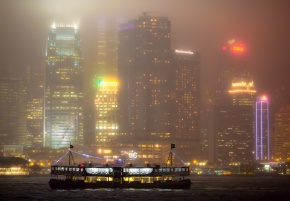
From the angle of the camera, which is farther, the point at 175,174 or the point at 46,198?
the point at 175,174

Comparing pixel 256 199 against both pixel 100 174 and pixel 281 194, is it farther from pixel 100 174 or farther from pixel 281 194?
pixel 100 174

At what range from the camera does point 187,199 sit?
169875 mm

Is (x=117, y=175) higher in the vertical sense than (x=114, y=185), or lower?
higher

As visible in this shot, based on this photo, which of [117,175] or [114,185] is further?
[117,175]

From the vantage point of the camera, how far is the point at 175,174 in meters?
192

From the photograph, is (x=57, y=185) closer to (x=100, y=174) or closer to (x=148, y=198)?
(x=100, y=174)

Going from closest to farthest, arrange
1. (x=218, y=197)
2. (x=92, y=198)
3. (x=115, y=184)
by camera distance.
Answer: (x=92, y=198)
(x=218, y=197)
(x=115, y=184)

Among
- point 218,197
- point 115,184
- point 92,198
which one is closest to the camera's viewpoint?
point 92,198

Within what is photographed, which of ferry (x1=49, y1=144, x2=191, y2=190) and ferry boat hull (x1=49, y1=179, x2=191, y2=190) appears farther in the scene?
ferry (x1=49, y1=144, x2=191, y2=190)

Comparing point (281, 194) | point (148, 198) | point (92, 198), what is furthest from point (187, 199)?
point (281, 194)

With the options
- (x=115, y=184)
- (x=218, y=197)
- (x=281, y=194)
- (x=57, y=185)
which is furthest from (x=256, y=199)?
(x=57, y=185)

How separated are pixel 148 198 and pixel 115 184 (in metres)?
24.9

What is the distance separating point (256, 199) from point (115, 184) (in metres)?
35.7

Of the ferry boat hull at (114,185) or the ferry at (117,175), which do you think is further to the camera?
the ferry at (117,175)
